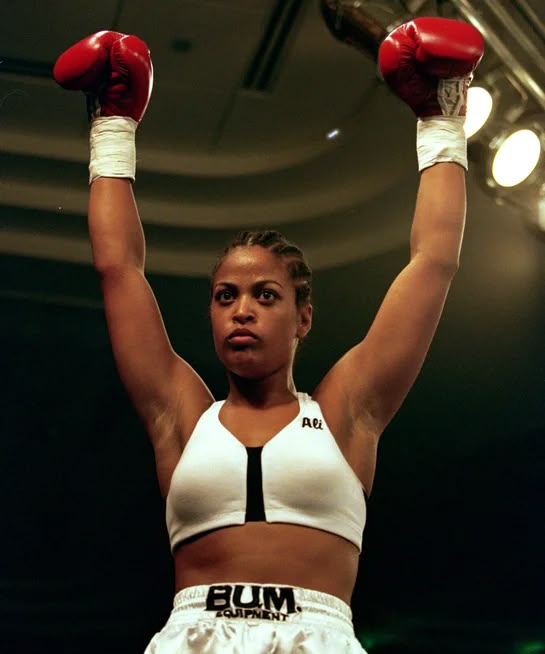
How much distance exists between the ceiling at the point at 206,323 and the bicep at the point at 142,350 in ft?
4.60

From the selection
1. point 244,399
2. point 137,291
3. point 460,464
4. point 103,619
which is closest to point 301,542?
point 244,399

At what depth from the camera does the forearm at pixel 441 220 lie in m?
1.45

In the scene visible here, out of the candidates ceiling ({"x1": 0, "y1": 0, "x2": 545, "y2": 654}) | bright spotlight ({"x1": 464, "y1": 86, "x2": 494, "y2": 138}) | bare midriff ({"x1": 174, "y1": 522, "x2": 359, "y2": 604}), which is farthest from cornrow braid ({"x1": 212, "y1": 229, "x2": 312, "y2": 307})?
ceiling ({"x1": 0, "y1": 0, "x2": 545, "y2": 654})

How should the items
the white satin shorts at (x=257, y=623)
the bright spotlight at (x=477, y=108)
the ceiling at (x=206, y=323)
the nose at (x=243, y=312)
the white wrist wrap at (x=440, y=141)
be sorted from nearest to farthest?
the white satin shorts at (x=257, y=623) < the nose at (x=243, y=312) < the white wrist wrap at (x=440, y=141) < the bright spotlight at (x=477, y=108) < the ceiling at (x=206, y=323)

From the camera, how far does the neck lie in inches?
56.4

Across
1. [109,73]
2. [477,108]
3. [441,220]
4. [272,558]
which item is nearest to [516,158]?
[477,108]

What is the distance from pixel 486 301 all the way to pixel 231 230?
0.82 meters

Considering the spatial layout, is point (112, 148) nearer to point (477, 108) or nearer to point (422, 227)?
point (422, 227)

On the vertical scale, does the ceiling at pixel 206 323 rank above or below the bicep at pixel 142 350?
above

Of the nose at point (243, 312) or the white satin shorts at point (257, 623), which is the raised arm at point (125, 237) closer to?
the nose at point (243, 312)

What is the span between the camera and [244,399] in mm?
1436

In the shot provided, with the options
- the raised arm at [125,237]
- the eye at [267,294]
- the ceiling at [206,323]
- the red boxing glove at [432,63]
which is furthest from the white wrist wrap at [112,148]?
the ceiling at [206,323]

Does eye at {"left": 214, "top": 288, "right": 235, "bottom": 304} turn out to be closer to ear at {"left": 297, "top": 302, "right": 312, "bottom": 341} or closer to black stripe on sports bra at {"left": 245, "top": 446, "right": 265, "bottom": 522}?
ear at {"left": 297, "top": 302, "right": 312, "bottom": 341}

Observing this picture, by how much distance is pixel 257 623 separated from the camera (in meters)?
1.22
